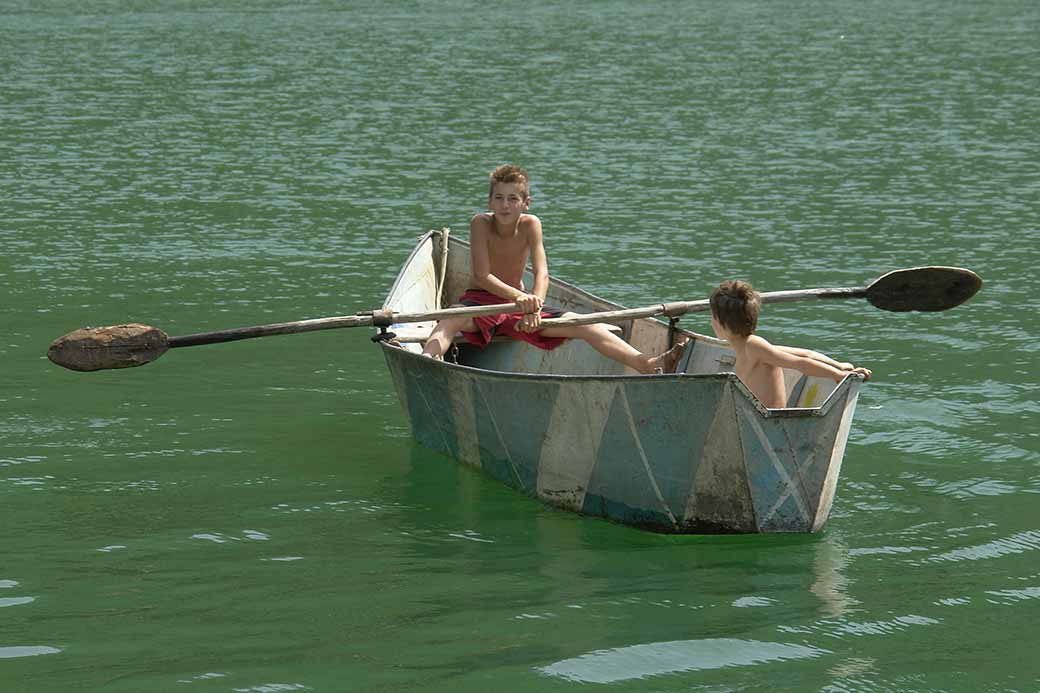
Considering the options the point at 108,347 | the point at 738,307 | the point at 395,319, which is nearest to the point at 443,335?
the point at 395,319

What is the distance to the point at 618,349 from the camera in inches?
Result: 387

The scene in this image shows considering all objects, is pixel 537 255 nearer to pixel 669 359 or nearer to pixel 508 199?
pixel 508 199

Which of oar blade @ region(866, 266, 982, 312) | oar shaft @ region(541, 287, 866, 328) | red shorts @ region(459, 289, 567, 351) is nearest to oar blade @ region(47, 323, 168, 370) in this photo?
red shorts @ region(459, 289, 567, 351)

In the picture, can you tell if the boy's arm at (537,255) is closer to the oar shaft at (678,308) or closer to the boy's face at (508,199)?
the boy's face at (508,199)

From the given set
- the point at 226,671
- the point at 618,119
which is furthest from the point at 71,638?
the point at 618,119

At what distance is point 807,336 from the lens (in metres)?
12.7

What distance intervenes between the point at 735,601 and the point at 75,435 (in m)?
4.75

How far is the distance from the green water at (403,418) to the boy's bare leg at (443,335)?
0.65 meters

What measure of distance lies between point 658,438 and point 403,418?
10.5ft

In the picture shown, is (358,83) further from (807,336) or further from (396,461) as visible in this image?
(396,461)

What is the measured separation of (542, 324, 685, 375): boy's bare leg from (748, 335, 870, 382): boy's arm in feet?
4.56

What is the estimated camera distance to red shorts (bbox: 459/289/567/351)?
33.2 feet

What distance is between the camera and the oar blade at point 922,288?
948cm

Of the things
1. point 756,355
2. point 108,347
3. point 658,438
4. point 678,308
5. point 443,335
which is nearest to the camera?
point 658,438
